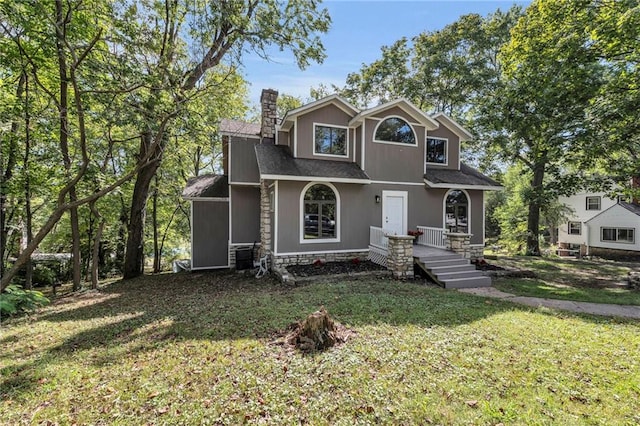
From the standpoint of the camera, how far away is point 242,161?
38.7 ft

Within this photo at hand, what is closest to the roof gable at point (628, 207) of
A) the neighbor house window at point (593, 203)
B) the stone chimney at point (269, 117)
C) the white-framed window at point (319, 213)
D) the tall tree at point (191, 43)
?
the neighbor house window at point (593, 203)

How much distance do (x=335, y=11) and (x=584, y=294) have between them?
12.8 metres

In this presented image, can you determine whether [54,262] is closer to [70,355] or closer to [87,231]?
[87,231]

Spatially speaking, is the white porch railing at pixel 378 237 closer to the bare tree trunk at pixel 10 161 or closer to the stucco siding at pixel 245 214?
the stucco siding at pixel 245 214

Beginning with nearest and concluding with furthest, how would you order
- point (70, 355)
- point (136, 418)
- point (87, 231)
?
point (136, 418) → point (70, 355) → point (87, 231)

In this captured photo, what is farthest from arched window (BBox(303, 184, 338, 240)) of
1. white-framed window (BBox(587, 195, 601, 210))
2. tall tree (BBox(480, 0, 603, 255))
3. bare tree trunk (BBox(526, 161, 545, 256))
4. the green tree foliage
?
white-framed window (BBox(587, 195, 601, 210))

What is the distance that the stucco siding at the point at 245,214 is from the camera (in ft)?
39.3

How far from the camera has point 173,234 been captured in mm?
20891

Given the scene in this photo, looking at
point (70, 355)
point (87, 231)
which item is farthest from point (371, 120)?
point (87, 231)

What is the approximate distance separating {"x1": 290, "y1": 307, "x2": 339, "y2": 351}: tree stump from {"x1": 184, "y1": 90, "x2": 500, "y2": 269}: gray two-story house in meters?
5.62

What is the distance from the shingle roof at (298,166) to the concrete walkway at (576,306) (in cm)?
559

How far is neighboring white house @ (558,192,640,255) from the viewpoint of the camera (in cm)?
2036

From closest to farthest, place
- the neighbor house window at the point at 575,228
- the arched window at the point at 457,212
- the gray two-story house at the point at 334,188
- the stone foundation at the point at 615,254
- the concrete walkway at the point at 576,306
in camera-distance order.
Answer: the concrete walkway at the point at 576,306 → the gray two-story house at the point at 334,188 → the arched window at the point at 457,212 → the stone foundation at the point at 615,254 → the neighbor house window at the point at 575,228

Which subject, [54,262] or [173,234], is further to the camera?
[173,234]
